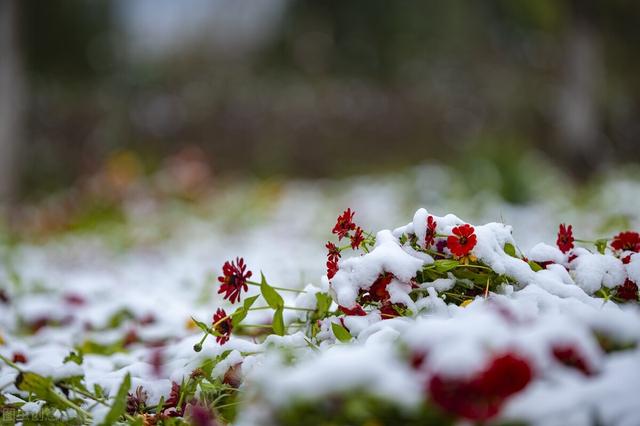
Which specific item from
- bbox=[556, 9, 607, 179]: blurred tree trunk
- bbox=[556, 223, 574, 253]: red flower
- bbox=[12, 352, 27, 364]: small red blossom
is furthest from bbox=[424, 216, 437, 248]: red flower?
bbox=[556, 9, 607, 179]: blurred tree trunk

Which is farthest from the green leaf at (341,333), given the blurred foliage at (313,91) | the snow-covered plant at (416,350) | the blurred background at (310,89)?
the blurred foliage at (313,91)

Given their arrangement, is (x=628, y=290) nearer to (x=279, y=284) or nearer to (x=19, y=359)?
(x=19, y=359)

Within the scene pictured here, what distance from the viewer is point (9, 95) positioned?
5.20m

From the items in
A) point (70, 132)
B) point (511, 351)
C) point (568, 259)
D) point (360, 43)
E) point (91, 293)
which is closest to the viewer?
point (511, 351)

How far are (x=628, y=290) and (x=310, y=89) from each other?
9.27m

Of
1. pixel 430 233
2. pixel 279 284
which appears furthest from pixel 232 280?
pixel 279 284

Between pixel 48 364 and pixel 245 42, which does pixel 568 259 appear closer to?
pixel 48 364

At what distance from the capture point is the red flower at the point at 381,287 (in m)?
0.92

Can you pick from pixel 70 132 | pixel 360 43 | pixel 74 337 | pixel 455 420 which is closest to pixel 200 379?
pixel 455 420

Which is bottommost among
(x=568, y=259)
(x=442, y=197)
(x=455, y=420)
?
(x=455, y=420)

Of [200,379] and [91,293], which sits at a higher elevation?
[91,293]

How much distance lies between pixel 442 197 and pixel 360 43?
23.3ft

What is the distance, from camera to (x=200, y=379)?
100cm

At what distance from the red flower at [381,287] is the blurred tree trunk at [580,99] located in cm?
503
